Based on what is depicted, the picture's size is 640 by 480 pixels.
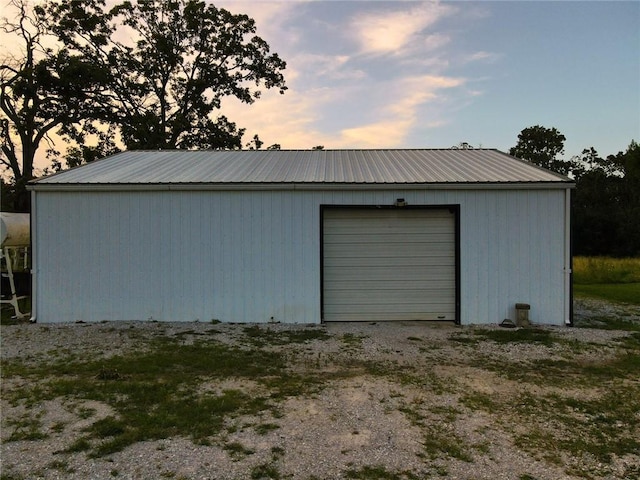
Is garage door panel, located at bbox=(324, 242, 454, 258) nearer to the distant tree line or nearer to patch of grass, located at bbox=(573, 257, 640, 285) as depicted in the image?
patch of grass, located at bbox=(573, 257, 640, 285)

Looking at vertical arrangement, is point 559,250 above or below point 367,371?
above

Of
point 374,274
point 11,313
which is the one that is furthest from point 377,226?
point 11,313

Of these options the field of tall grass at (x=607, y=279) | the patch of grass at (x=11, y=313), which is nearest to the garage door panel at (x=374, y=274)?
the patch of grass at (x=11, y=313)

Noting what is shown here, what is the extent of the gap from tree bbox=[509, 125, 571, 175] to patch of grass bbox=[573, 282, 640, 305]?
31.4 meters

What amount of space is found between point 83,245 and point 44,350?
8.21 ft

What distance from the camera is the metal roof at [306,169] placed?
317 inches

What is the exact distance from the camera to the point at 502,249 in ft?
25.9

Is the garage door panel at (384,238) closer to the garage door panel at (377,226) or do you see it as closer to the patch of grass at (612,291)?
the garage door panel at (377,226)

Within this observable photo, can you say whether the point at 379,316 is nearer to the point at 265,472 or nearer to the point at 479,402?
the point at 479,402

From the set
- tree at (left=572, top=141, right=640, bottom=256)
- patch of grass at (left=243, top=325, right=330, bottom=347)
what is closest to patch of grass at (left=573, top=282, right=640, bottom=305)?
patch of grass at (left=243, top=325, right=330, bottom=347)

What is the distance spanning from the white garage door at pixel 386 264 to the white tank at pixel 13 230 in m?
6.04

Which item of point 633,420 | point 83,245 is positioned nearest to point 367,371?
point 633,420

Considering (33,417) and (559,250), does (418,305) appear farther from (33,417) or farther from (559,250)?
(33,417)

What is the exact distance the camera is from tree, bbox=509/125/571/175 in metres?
42.2
